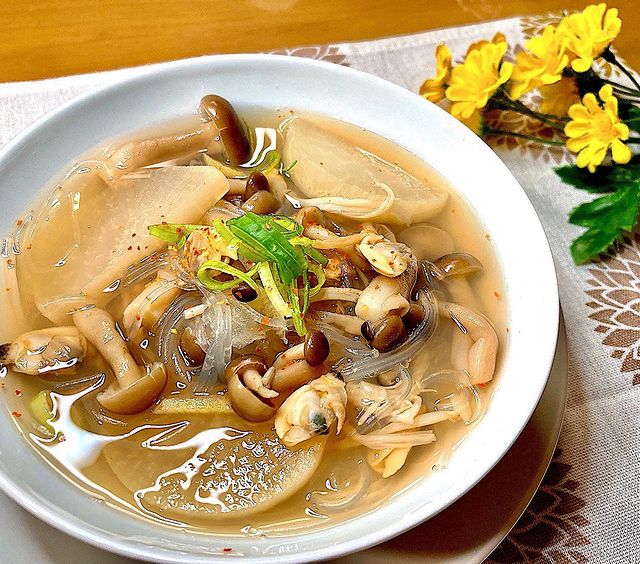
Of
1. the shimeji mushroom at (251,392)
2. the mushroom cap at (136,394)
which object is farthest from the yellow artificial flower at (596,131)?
the mushroom cap at (136,394)

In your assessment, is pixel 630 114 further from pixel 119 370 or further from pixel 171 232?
pixel 119 370

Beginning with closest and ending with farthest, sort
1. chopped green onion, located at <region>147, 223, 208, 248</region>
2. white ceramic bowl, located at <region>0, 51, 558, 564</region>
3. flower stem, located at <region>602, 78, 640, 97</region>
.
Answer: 1. white ceramic bowl, located at <region>0, 51, 558, 564</region>
2. chopped green onion, located at <region>147, 223, 208, 248</region>
3. flower stem, located at <region>602, 78, 640, 97</region>

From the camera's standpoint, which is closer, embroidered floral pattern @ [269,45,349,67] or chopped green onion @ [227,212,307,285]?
chopped green onion @ [227,212,307,285]

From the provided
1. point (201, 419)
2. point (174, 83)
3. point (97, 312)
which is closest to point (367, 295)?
point (201, 419)

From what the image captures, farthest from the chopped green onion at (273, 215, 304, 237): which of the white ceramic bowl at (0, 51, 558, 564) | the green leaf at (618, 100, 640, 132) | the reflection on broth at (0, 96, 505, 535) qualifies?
the green leaf at (618, 100, 640, 132)

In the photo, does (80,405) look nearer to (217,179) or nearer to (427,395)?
(217,179)

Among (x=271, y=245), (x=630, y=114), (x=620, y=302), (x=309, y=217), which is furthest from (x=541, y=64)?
(x=271, y=245)

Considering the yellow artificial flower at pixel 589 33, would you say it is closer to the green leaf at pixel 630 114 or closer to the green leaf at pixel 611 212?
the green leaf at pixel 630 114

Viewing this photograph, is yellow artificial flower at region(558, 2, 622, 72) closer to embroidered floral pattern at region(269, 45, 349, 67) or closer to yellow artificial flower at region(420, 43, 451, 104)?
yellow artificial flower at region(420, 43, 451, 104)
